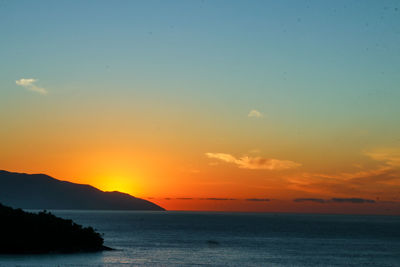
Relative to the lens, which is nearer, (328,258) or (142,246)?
(328,258)

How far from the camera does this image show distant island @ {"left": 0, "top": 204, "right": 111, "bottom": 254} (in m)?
89.0

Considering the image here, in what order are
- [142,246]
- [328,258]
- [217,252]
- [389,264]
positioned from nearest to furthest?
1. [389,264]
2. [328,258]
3. [217,252]
4. [142,246]

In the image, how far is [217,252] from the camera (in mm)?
104938

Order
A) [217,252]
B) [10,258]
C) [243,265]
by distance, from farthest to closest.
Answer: [217,252], [243,265], [10,258]

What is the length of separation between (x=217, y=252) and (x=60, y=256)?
35153 mm

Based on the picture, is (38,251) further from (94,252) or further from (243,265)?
(243,265)

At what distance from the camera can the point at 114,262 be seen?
8100 centimetres

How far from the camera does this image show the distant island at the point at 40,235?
89.0 meters

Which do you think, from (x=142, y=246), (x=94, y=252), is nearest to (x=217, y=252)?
(x=142, y=246)

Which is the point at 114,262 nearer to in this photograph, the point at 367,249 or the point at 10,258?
the point at 10,258

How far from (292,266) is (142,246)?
41.9 metres

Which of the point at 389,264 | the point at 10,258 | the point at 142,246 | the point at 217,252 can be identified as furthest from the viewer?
the point at 142,246

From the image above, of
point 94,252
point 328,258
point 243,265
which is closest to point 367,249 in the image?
point 328,258

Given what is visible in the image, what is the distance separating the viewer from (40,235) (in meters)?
92.9
